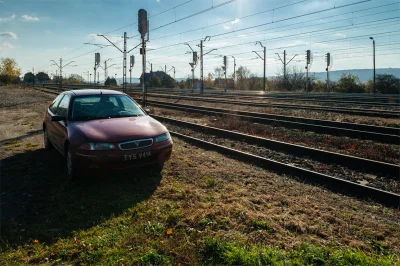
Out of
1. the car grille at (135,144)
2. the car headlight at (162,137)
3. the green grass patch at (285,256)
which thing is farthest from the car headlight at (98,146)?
the green grass patch at (285,256)

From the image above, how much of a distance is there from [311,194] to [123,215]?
3.13 meters

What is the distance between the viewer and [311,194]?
520cm

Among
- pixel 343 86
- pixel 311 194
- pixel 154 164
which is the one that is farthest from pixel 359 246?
pixel 343 86

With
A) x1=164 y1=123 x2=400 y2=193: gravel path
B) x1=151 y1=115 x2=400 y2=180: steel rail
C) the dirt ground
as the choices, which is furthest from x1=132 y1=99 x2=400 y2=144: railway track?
the dirt ground

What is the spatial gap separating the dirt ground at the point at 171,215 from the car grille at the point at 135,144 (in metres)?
0.71

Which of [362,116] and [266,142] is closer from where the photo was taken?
[266,142]

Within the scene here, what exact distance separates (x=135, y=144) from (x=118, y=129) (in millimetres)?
462

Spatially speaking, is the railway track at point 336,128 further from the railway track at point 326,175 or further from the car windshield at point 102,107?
the car windshield at point 102,107

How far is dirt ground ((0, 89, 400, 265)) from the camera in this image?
338 centimetres

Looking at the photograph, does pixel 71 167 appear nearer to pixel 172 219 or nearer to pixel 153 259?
Result: pixel 172 219

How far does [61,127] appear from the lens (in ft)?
19.5

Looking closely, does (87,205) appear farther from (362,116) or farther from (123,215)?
(362,116)

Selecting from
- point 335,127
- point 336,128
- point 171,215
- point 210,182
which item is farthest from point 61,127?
point 335,127

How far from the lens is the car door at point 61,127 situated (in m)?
5.71
